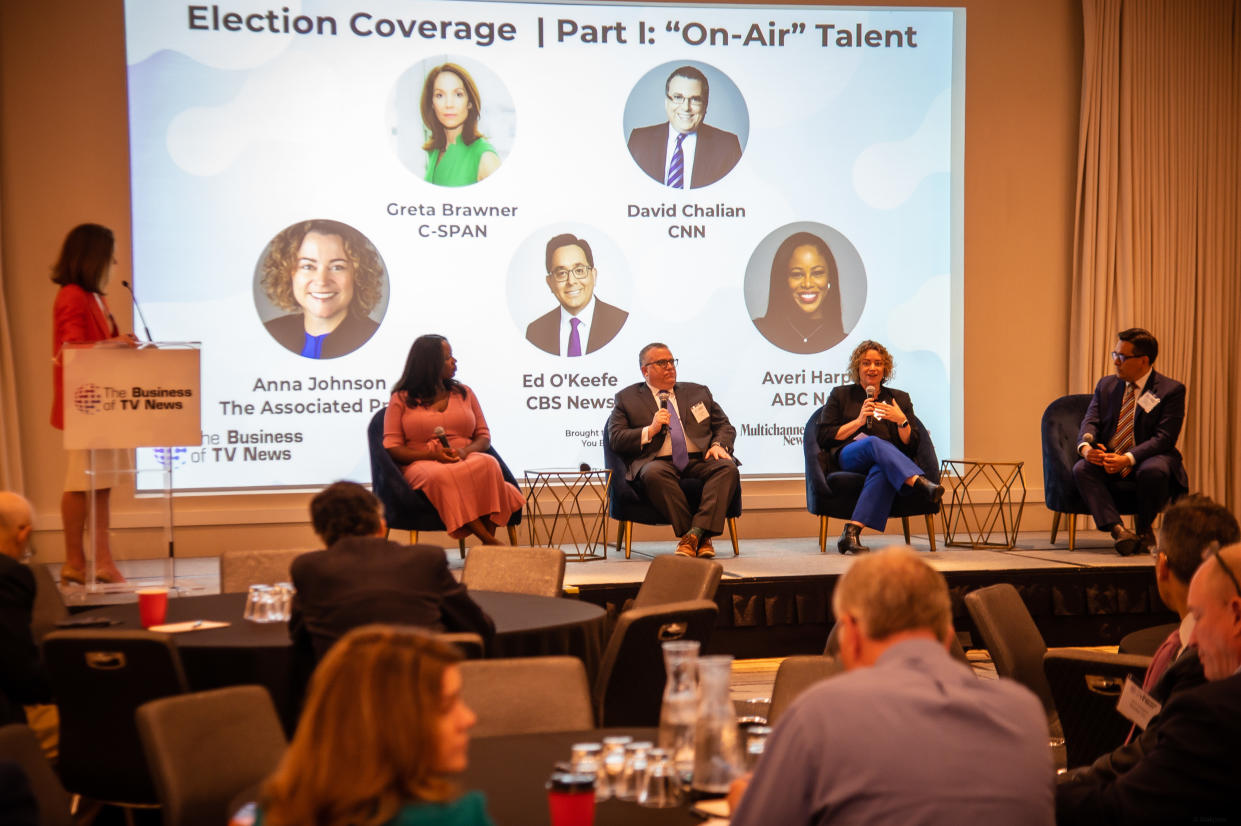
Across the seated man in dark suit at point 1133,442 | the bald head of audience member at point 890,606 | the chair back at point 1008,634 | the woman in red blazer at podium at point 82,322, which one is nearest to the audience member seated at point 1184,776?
the bald head of audience member at point 890,606

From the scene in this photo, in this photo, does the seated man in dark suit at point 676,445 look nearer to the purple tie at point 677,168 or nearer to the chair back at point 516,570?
the purple tie at point 677,168

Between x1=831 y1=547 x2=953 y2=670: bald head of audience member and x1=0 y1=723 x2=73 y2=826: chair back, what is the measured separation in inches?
52.8

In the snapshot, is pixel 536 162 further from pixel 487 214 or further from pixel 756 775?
pixel 756 775

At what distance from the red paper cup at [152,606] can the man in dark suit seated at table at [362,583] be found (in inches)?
24.0

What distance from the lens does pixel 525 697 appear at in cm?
262

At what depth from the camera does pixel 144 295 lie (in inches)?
289

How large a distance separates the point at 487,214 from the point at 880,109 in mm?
2626

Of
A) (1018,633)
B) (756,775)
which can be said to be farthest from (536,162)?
(756,775)

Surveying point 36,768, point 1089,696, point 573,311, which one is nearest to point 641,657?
point 1089,696

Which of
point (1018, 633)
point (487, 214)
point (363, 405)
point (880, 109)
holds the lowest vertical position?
point (1018, 633)

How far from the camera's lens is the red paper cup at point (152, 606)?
11.8 ft

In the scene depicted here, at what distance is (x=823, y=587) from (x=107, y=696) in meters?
3.93

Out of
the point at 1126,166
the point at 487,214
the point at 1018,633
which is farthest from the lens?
the point at 1126,166

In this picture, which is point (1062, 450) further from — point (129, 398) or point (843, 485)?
point (129, 398)
